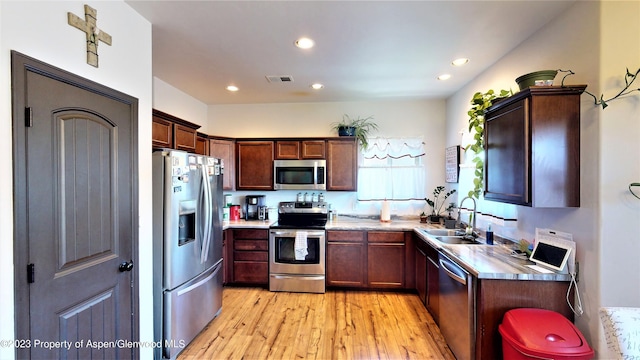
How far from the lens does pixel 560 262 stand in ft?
5.74

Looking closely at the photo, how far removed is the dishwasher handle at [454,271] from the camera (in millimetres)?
1985

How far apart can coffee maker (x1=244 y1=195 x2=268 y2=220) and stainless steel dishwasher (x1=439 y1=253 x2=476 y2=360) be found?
2.62 meters

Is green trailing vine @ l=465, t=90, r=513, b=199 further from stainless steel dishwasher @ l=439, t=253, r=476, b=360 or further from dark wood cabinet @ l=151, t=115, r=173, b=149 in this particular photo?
dark wood cabinet @ l=151, t=115, r=173, b=149

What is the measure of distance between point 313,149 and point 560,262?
2955 mm

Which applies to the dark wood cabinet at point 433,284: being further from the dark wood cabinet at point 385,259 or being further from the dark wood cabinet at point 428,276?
the dark wood cabinet at point 385,259

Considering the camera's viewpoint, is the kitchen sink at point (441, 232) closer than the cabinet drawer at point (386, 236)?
Yes

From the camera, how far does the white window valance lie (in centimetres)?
408

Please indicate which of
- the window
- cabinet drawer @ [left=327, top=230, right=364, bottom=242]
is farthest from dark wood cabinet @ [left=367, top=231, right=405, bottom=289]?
the window

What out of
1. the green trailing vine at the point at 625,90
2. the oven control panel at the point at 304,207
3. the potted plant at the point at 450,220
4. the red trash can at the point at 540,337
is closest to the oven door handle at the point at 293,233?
the oven control panel at the point at 304,207

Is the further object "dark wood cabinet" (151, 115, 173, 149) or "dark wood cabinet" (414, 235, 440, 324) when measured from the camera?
"dark wood cabinet" (414, 235, 440, 324)

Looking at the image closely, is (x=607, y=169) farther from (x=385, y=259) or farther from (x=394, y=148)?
(x=394, y=148)

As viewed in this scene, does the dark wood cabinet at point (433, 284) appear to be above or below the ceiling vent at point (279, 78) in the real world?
below

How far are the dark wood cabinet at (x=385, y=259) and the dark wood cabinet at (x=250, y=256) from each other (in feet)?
4.66

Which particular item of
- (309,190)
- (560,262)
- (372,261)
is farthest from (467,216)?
(309,190)
